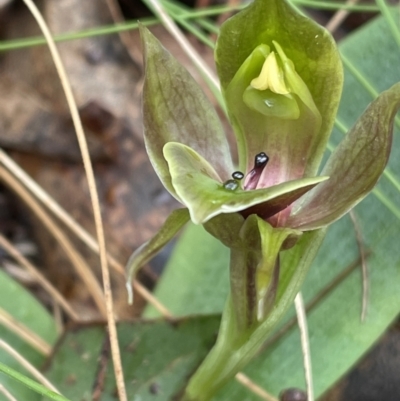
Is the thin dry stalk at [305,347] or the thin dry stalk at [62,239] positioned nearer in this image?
the thin dry stalk at [305,347]

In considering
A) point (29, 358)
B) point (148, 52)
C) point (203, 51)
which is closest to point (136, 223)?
point (29, 358)

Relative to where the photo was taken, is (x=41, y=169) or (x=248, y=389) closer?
(x=248, y=389)

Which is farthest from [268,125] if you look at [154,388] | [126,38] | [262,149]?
[126,38]

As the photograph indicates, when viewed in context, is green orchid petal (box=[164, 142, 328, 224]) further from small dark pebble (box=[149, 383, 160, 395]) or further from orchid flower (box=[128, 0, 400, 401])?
small dark pebble (box=[149, 383, 160, 395])

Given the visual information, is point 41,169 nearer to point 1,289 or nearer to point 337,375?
point 1,289

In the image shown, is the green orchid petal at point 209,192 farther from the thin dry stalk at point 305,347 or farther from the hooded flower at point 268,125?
the thin dry stalk at point 305,347

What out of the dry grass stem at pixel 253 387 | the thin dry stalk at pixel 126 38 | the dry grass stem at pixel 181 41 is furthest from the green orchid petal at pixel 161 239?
the thin dry stalk at pixel 126 38

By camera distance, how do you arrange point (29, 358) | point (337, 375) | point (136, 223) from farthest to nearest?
point (136, 223)
point (29, 358)
point (337, 375)
